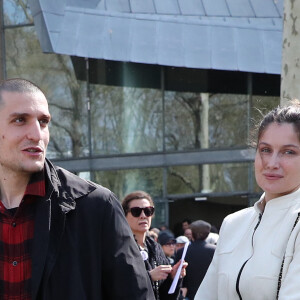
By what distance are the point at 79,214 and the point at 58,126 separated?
15086 millimetres

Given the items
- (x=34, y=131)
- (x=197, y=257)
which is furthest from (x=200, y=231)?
(x=34, y=131)

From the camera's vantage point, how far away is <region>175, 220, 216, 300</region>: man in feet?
25.8

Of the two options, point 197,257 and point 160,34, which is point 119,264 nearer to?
point 197,257

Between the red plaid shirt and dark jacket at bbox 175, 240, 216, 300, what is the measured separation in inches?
204

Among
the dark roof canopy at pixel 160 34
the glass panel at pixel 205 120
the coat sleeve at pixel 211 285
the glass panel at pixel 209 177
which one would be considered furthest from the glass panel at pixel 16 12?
the coat sleeve at pixel 211 285

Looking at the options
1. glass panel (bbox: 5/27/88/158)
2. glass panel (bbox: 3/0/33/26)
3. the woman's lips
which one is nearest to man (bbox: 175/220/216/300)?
the woman's lips

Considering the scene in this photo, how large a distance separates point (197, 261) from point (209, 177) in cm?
975

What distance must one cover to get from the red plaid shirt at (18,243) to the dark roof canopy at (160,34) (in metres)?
13.8

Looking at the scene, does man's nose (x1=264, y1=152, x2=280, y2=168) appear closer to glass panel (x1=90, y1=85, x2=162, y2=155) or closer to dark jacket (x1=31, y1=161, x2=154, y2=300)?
dark jacket (x1=31, y1=161, x2=154, y2=300)

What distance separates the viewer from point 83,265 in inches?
104

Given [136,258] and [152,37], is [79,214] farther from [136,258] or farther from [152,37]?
[152,37]

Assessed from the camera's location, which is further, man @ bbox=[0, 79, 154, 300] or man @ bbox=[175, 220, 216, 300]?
man @ bbox=[175, 220, 216, 300]

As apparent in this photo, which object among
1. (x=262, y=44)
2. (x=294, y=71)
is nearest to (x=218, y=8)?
(x=262, y=44)

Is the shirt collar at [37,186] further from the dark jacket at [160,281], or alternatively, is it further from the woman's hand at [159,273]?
the dark jacket at [160,281]
